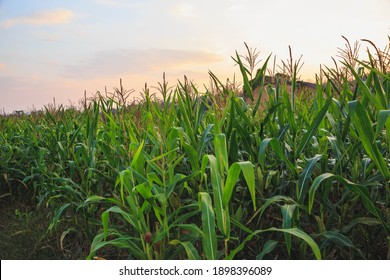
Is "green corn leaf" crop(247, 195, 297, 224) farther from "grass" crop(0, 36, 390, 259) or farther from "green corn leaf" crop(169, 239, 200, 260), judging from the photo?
"green corn leaf" crop(169, 239, 200, 260)

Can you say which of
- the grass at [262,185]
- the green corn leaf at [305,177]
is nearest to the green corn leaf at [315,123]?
the grass at [262,185]

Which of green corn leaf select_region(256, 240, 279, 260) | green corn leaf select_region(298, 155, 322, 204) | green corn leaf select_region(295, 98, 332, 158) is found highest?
green corn leaf select_region(295, 98, 332, 158)

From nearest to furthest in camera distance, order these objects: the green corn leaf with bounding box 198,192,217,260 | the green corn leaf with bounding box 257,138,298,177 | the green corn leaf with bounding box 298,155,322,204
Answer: the green corn leaf with bounding box 198,192,217,260 → the green corn leaf with bounding box 298,155,322,204 → the green corn leaf with bounding box 257,138,298,177

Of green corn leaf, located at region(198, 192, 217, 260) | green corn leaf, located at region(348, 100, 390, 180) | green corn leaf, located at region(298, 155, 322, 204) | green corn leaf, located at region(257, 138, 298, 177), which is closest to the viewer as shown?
green corn leaf, located at region(198, 192, 217, 260)

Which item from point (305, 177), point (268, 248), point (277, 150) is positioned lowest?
point (268, 248)

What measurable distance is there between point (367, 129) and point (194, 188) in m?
0.89

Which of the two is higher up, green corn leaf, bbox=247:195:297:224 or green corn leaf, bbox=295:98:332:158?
green corn leaf, bbox=295:98:332:158

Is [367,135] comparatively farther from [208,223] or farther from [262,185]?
[208,223]

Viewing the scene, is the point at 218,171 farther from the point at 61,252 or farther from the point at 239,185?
the point at 61,252

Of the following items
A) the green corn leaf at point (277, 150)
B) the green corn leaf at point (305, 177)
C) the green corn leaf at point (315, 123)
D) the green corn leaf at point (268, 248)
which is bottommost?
the green corn leaf at point (268, 248)

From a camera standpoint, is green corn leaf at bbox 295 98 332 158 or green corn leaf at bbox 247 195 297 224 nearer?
green corn leaf at bbox 247 195 297 224

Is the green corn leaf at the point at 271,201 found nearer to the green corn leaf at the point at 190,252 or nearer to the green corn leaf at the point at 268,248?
the green corn leaf at the point at 268,248

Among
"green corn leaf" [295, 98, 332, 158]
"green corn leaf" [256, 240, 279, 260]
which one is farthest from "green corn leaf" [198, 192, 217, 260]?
"green corn leaf" [295, 98, 332, 158]

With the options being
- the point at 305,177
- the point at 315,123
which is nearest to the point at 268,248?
the point at 305,177
